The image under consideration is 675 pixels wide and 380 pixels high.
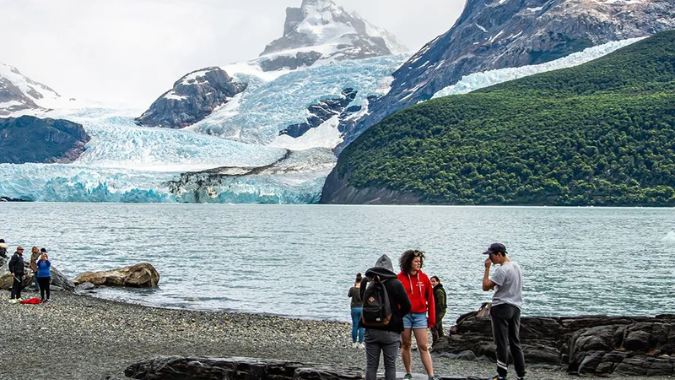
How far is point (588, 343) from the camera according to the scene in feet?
53.0

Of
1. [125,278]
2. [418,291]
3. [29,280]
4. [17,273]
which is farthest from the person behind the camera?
[125,278]

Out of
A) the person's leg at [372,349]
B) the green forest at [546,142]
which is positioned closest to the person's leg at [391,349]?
the person's leg at [372,349]

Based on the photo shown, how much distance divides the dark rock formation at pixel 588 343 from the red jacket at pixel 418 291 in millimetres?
4223

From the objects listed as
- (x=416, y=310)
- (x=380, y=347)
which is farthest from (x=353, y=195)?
(x=380, y=347)

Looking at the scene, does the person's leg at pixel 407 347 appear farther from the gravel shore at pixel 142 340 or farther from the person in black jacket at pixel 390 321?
the gravel shore at pixel 142 340

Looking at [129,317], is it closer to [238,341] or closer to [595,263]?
[238,341]

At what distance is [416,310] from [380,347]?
4.31ft

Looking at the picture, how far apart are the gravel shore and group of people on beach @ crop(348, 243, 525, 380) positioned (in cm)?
244

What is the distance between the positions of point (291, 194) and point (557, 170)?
5255 cm

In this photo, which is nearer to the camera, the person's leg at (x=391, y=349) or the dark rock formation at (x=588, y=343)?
the person's leg at (x=391, y=349)

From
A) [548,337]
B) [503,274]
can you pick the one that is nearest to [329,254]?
[548,337]

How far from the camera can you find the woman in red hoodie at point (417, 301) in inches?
495

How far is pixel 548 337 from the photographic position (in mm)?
17766

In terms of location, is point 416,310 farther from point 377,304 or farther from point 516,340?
point 516,340
